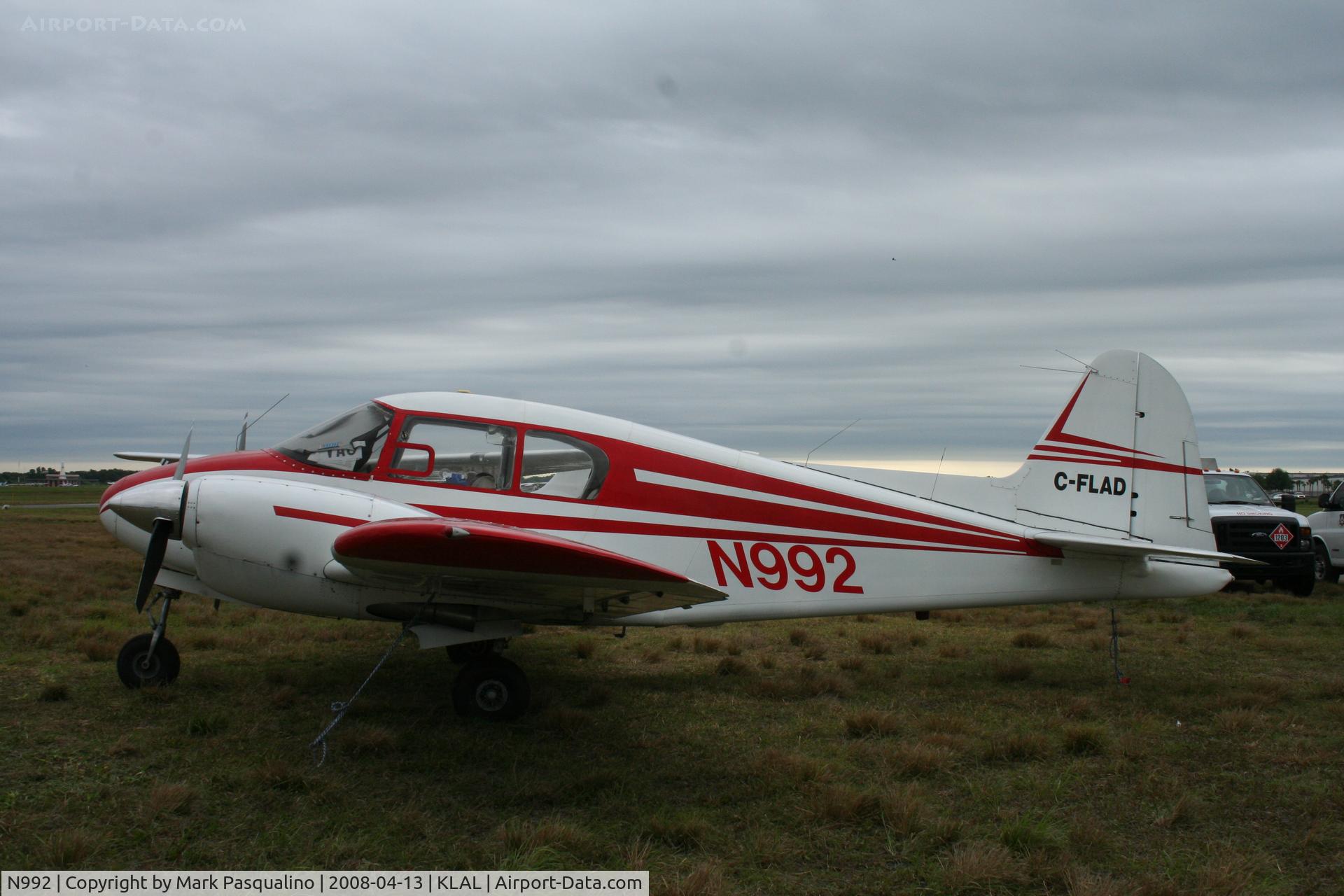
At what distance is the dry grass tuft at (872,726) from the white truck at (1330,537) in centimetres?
1372

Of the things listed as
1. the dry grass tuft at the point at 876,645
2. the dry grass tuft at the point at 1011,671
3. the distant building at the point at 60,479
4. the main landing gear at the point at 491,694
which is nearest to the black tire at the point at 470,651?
the main landing gear at the point at 491,694

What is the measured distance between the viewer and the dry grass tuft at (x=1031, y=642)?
10.5 m

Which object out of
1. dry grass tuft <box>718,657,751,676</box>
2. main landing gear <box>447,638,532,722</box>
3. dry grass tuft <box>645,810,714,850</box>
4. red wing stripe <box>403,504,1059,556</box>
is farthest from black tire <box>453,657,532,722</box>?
dry grass tuft <box>718,657,751,676</box>

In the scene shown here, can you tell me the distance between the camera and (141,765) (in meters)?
5.40

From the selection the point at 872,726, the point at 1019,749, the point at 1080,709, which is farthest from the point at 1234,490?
the point at 872,726

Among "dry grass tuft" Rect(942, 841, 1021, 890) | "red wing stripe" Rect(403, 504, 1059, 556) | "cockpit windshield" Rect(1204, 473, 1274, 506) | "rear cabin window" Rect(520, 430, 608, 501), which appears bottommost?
"dry grass tuft" Rect(942, 841, 1021, 890)

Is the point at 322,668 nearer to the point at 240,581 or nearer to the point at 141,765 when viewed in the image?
the point at 240,581

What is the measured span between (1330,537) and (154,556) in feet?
62.5

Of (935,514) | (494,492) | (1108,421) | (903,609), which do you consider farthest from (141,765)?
(1108,421)

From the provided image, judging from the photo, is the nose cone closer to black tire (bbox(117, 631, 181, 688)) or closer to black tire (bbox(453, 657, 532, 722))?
black tire (bbox(117, 631, 181, 688))

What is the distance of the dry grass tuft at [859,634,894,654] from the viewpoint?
10047 millimetres

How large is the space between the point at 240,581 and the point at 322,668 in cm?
242

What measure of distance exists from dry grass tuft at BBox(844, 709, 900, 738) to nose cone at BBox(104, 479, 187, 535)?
5.19 metres

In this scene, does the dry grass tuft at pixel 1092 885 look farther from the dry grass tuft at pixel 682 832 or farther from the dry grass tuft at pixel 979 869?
the dry grass tuft at pixel 682 832
